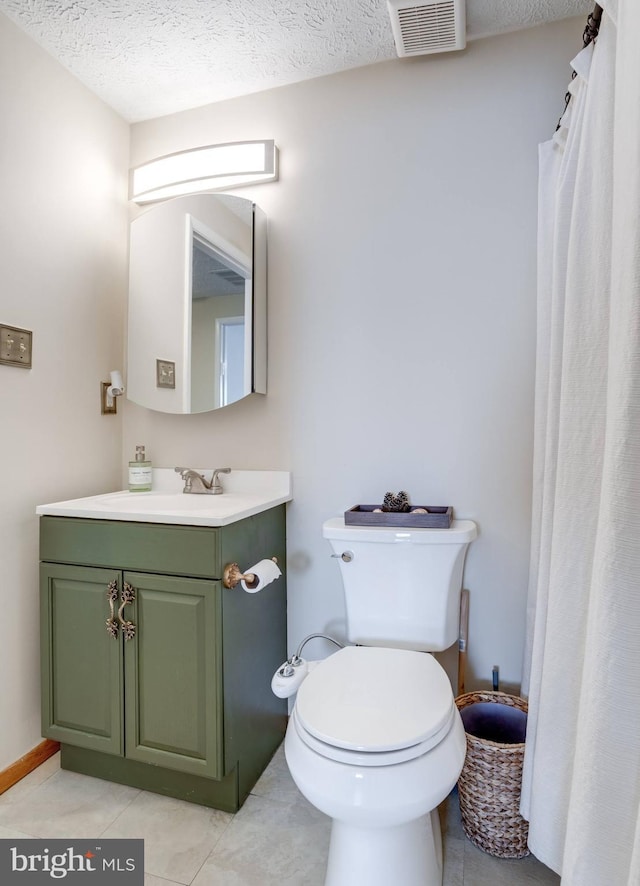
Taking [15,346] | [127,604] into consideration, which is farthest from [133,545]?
[15,346]

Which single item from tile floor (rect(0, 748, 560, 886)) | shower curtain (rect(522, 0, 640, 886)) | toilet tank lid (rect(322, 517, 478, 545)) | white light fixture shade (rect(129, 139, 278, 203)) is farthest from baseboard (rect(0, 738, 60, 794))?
white light fixture shade (rect(129, 139, 278, 203))

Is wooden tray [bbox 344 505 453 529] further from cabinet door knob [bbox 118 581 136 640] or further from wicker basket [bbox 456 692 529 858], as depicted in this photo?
cabinet door knob [bbox 118 581 136 640]

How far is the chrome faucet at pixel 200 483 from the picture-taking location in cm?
183

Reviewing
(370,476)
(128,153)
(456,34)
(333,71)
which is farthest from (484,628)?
(128,153)

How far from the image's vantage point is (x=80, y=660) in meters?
1.52

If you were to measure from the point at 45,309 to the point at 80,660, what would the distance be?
115 cm

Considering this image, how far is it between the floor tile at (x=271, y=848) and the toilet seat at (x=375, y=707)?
0.48m

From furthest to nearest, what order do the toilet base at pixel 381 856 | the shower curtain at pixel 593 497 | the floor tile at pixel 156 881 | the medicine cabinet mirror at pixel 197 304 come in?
1. the medicine cabinet mirror at pixel 197 304
2. the floor tile at pixel 156 881
3. the toilet base at pixel 381 856
4. the shower curtain at pixel 593 497

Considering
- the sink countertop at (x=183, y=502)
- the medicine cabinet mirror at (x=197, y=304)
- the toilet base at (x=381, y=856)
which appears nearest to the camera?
the toilet base at (x=381, y=856)

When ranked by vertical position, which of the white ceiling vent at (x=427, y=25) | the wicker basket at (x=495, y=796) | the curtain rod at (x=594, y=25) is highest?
the white ceiling vent at (x=427, y=25)

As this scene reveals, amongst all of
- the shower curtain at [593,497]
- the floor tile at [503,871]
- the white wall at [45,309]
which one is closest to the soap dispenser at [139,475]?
the white wall at [45,309]

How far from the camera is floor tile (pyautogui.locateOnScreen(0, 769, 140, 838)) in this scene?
4.43 ft

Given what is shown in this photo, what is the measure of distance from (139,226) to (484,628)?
1925 millimetres

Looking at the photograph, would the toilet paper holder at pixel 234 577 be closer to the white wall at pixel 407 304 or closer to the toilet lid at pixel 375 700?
the toilet lid at pixel 375 700
